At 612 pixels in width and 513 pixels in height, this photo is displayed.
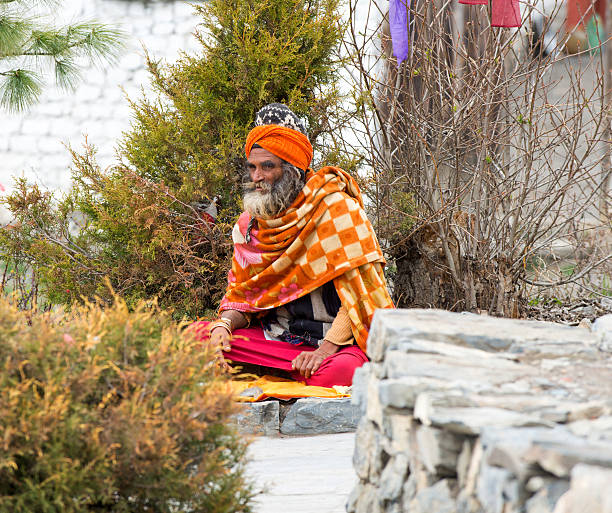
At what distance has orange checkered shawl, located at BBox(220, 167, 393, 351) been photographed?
3.70 metres

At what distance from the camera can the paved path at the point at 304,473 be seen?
219 centimetres

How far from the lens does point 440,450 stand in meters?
1.29

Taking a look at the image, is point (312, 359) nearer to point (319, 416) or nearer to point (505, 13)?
point (319, 416)

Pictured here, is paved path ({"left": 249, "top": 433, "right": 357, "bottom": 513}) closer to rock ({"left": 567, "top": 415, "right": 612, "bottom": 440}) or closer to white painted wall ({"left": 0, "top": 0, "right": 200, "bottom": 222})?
rock ({"left": 567, "top": 415, "right": 612, "bottom": 440})

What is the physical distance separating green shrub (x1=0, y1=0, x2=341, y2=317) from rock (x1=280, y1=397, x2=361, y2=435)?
61.1 inches

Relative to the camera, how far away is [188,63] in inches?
203

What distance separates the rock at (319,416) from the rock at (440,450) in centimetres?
200

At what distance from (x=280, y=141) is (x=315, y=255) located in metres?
0.65

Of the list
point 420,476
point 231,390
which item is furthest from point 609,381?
point 231,390

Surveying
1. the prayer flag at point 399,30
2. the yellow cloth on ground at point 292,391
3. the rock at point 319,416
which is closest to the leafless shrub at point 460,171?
the prayer flag at point 399,30

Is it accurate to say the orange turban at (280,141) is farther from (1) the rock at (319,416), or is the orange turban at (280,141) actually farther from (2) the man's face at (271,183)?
(1) the rock at (319,416)

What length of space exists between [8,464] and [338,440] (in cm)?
198

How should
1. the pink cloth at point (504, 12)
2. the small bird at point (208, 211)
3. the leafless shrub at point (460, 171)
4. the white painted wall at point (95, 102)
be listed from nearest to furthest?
the pink cloth at point (504, 12) < the leafless shrub at point (460, 171) < the small bird at point (208, 211) < the white painted wall at point (95, 102)

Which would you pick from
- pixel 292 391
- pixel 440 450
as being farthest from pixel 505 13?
pixel 440 450
